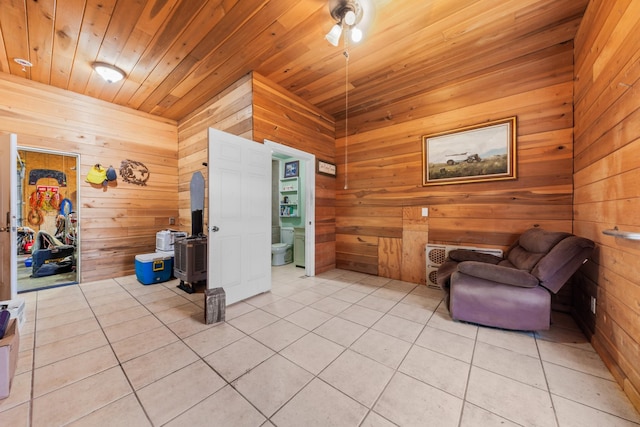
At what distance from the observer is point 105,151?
381 centimetres

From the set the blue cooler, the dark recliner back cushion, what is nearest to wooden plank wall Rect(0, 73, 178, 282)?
the blue cooler

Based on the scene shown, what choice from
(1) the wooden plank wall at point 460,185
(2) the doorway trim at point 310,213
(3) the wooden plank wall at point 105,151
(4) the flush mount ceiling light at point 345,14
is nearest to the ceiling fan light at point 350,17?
(4) the flush mount ceiling light at point 345,14

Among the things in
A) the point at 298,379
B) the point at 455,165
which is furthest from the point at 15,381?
the point at 455,165

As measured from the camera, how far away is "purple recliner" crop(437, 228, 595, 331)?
1959mm

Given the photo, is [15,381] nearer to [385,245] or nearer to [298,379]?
[298,379]

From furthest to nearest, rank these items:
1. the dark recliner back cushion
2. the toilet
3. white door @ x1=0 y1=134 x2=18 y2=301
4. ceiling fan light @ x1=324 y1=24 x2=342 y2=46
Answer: the toilet, white door @ x1=0 y1=134 x2=18 y2=301, the dark recliner back cushion, ceiling fan light @ x1=324 y1=24 x2=342 y2=46

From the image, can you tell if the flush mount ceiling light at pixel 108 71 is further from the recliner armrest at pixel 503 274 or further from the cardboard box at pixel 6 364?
the recliner armrest at pixel 503 274

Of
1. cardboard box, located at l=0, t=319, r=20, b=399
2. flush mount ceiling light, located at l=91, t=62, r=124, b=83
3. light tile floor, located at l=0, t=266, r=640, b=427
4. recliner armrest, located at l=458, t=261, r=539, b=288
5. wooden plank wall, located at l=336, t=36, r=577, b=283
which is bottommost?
light tile floor, located at l=0, t=266, r=640, b=427

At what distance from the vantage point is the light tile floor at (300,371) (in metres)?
1.29

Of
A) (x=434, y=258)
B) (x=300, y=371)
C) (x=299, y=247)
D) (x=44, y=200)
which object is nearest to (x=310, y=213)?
(x=299, y=247)

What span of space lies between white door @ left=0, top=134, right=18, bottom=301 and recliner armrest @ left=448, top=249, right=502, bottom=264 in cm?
495

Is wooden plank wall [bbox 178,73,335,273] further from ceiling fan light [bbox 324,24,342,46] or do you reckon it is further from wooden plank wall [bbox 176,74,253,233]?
ceiling fan light [bbox 324,24,342,46]

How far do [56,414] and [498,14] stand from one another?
4260mm

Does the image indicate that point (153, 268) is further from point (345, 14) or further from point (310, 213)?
point (345, 14)
